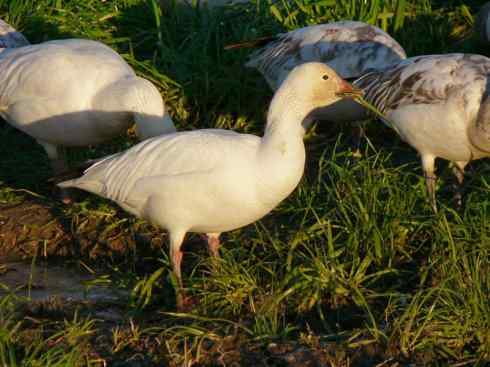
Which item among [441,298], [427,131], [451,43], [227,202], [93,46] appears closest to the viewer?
[441,298]

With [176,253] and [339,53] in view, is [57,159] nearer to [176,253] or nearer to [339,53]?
[176,253]

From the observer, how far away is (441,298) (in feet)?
16.0

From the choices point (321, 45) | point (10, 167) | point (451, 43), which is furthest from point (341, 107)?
point (10, 167)

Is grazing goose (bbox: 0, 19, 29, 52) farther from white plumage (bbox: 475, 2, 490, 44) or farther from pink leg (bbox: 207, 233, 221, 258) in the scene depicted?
white plumage (bbox: 475, 2, 490, 44)

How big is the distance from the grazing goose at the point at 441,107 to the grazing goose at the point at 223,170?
1.04 meters

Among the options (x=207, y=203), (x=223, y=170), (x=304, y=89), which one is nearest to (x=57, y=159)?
(x=207, y=203)

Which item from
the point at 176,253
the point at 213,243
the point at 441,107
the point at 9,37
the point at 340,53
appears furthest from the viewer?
the point at 9,37

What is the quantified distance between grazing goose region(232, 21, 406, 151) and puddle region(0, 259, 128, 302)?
226 cm

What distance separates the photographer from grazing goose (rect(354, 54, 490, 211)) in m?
6.06

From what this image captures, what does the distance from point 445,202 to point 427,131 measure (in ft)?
1.51

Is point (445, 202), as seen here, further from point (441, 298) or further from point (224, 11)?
point (224, 11)

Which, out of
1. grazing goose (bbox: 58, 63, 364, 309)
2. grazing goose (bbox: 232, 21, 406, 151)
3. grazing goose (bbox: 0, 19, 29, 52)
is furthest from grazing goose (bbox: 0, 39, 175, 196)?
grazing goose (bbox: 232, 21, 406, 151)

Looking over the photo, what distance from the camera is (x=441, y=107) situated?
615cm

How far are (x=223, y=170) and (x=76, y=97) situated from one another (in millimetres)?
1786
